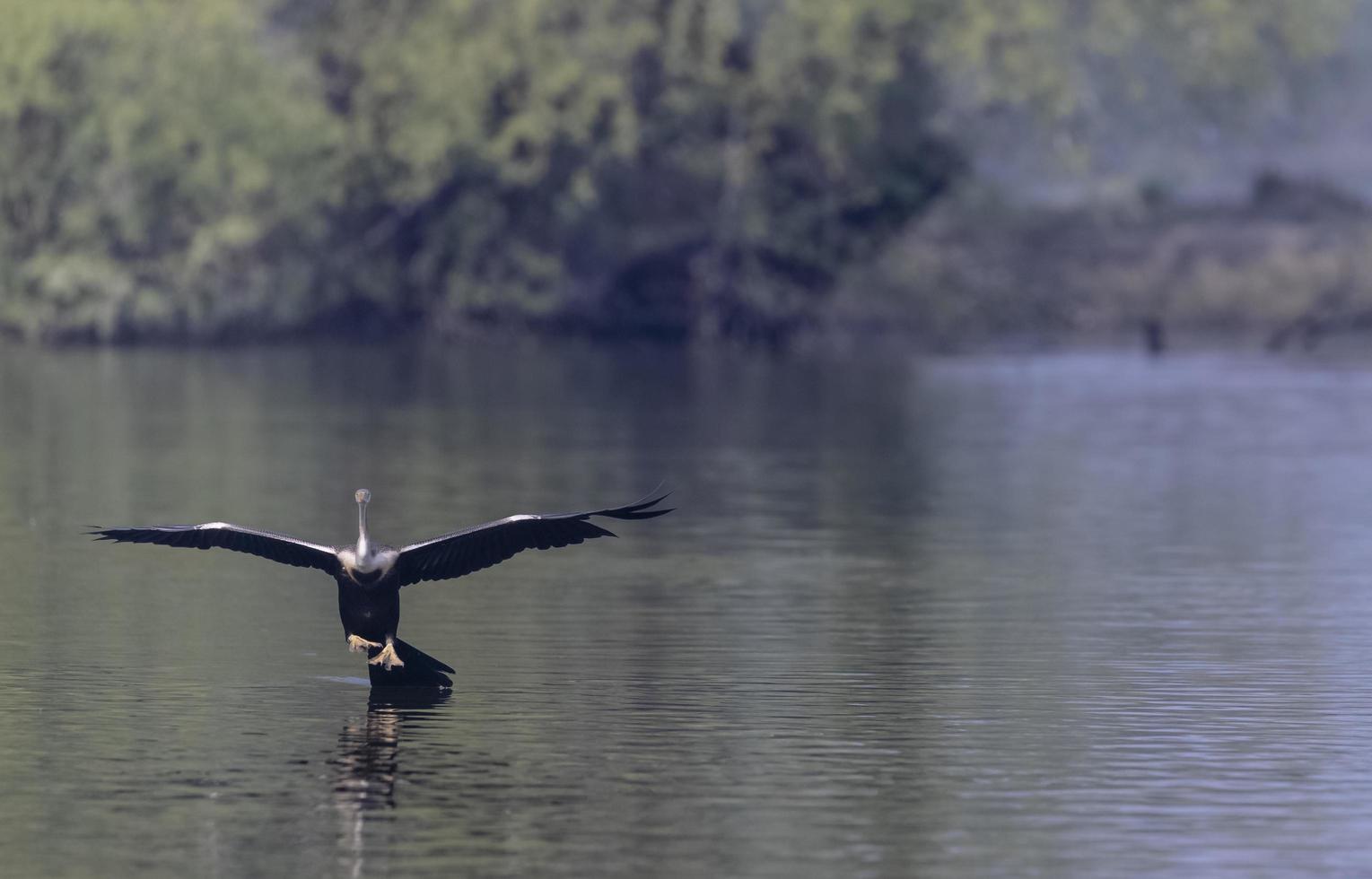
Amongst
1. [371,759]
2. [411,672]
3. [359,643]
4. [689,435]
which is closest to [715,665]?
[411,672]

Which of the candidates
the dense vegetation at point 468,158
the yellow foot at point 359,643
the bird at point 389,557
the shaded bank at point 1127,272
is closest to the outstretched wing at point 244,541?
the bird at point 389,557

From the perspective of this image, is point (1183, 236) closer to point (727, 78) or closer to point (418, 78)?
point (727, 78)

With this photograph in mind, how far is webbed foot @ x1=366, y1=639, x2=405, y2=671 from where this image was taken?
16.4 m

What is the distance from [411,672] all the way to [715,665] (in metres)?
2.43

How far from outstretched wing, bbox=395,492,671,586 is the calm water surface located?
0.74 m

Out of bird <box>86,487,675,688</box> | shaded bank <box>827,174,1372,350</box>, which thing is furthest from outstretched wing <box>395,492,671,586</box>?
shaded bank <box>827,174,1372,350</box>

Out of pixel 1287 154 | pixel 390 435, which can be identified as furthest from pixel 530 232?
pixel 1287 154

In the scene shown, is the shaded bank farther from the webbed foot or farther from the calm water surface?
the webbed foot

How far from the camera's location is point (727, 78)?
70.3 meters

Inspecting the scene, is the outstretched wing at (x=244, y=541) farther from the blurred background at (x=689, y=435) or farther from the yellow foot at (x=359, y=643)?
the blurred background at (x=689, y=435)

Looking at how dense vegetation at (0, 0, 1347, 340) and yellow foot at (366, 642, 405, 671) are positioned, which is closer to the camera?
yellow foot at (366, 642, 405, 671)

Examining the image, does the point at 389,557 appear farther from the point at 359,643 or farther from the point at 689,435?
the point at 689,435

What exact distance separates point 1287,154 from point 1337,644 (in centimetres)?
11464

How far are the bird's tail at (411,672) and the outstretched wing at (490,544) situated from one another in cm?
38
